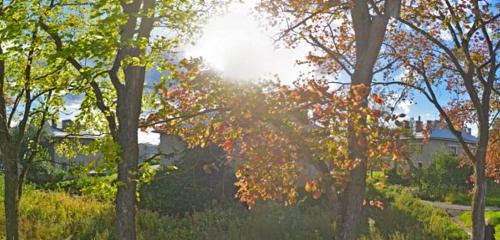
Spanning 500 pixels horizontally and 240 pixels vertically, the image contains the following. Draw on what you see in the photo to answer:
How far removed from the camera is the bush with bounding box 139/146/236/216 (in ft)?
60.5

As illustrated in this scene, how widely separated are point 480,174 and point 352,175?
6.82m

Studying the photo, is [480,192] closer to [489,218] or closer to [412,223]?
[412,223]

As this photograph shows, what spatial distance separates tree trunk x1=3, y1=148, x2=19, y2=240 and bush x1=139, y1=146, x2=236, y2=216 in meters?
A: 8.49

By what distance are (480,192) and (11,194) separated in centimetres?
1005

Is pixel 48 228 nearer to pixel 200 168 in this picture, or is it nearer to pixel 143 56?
pixel 200 168

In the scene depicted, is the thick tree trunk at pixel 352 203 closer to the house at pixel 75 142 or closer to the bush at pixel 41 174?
the house at pixel 75 142

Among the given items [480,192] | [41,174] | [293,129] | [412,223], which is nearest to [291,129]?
[293,129]

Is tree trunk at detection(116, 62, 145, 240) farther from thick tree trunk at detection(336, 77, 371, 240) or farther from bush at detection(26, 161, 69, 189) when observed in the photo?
bush at detection(26, 161, 69, 189)

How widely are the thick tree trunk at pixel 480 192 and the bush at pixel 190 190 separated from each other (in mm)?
8464

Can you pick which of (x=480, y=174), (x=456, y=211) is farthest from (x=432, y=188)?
(x=480, y=174)

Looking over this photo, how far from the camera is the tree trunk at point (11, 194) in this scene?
9453 mm

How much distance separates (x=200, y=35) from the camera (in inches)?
375

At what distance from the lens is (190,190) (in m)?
19.0

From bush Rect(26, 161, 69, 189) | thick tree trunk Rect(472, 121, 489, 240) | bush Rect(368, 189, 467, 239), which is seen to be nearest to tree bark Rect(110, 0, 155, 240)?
thick tree trunk Rect(472, 121, 489, 240)
